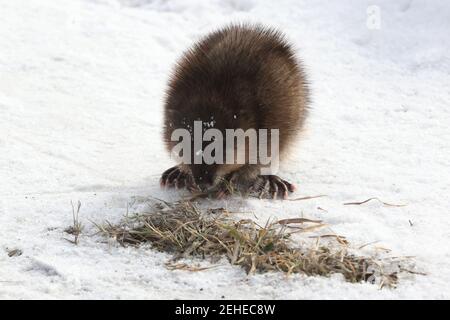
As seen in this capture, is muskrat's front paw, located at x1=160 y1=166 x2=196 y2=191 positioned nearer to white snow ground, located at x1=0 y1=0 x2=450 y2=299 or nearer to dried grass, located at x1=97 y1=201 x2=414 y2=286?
white snow ground, located at x1=0 y1=0 x2=450 y2=299

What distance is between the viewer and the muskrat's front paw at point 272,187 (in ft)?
13.9

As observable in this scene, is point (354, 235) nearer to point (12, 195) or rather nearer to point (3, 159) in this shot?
point (12, 195)

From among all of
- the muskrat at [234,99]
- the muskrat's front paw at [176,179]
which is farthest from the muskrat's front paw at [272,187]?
the muskrat's front paw at [176,179]

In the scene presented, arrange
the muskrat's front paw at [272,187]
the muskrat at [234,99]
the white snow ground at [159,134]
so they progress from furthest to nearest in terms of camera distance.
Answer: the muskrat's front paw at [272,187]
the muskrat at [234,99]
the white snow ground at [159,134]

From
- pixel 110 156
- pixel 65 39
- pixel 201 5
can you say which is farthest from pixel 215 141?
pixel 201 5

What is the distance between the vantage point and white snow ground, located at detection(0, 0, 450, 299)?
10.2 feet

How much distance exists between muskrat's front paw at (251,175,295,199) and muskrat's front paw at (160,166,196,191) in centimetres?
44

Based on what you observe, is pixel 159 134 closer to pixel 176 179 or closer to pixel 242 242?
pixel 176 179

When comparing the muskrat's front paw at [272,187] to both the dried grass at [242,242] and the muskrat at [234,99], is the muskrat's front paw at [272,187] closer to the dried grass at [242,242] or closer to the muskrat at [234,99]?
the muskrat at [234,99]

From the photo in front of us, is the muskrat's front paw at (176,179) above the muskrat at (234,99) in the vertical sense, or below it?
below

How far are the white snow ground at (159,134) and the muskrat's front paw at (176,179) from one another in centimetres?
10

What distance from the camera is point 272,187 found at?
4332mm
